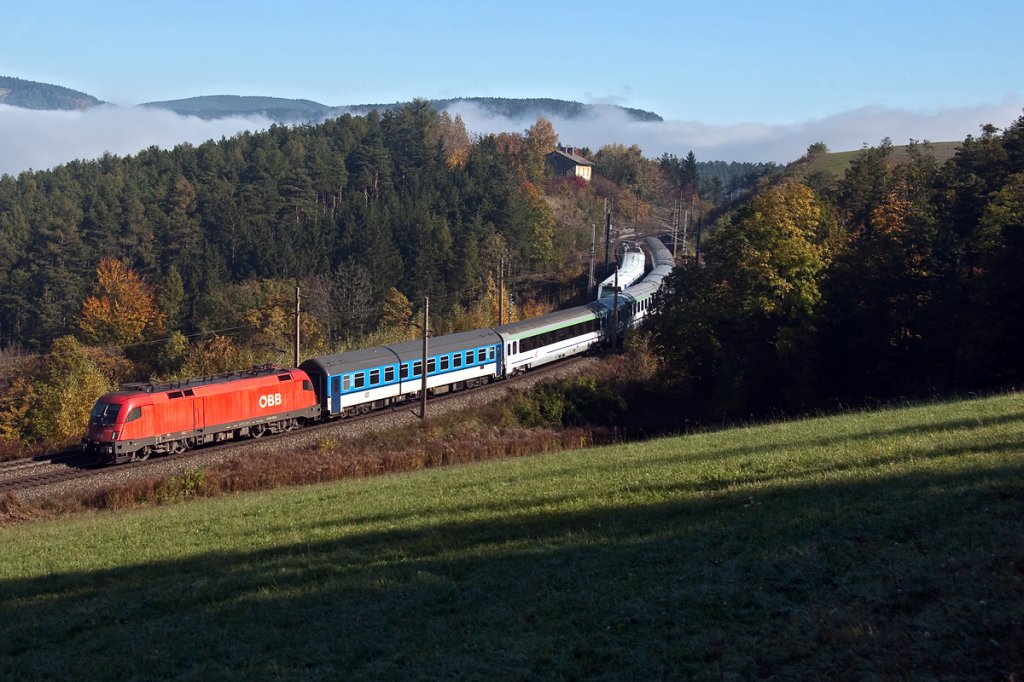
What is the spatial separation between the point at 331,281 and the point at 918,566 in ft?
248

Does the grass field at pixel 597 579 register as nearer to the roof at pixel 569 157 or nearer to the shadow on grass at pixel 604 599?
the shadow on grass at pixel 604 599

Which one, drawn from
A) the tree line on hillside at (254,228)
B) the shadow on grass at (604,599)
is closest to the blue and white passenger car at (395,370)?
the shadow on grass at (604,599)

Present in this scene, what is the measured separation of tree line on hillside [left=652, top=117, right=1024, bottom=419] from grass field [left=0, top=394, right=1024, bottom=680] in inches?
677

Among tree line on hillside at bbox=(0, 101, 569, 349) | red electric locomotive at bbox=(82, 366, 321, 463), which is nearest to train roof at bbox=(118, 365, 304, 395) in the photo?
red electric locomotive at bbox=(82, 366, 321, 463)

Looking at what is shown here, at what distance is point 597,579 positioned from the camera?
11430 mm

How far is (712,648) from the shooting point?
28.0 ft

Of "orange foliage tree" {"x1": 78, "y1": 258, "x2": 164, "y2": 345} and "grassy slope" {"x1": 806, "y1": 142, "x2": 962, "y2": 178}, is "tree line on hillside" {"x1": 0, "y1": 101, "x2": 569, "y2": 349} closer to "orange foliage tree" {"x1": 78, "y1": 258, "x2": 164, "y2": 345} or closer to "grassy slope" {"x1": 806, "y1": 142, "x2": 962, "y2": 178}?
"orange foliage tree" {"x1": 78, "y1": 258, "x2": 164, "y2": 345}

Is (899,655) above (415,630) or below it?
above

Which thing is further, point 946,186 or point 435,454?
point 946,186

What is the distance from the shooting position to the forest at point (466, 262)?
39781mm

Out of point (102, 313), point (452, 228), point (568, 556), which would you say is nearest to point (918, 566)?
point (568, 556)

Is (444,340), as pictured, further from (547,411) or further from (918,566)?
(918,566)

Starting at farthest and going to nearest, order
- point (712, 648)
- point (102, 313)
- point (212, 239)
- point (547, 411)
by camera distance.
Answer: point (212, 239) → point (102, 313) → point (547, 411) → point (712, 648)

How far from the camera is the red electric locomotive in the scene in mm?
30391
